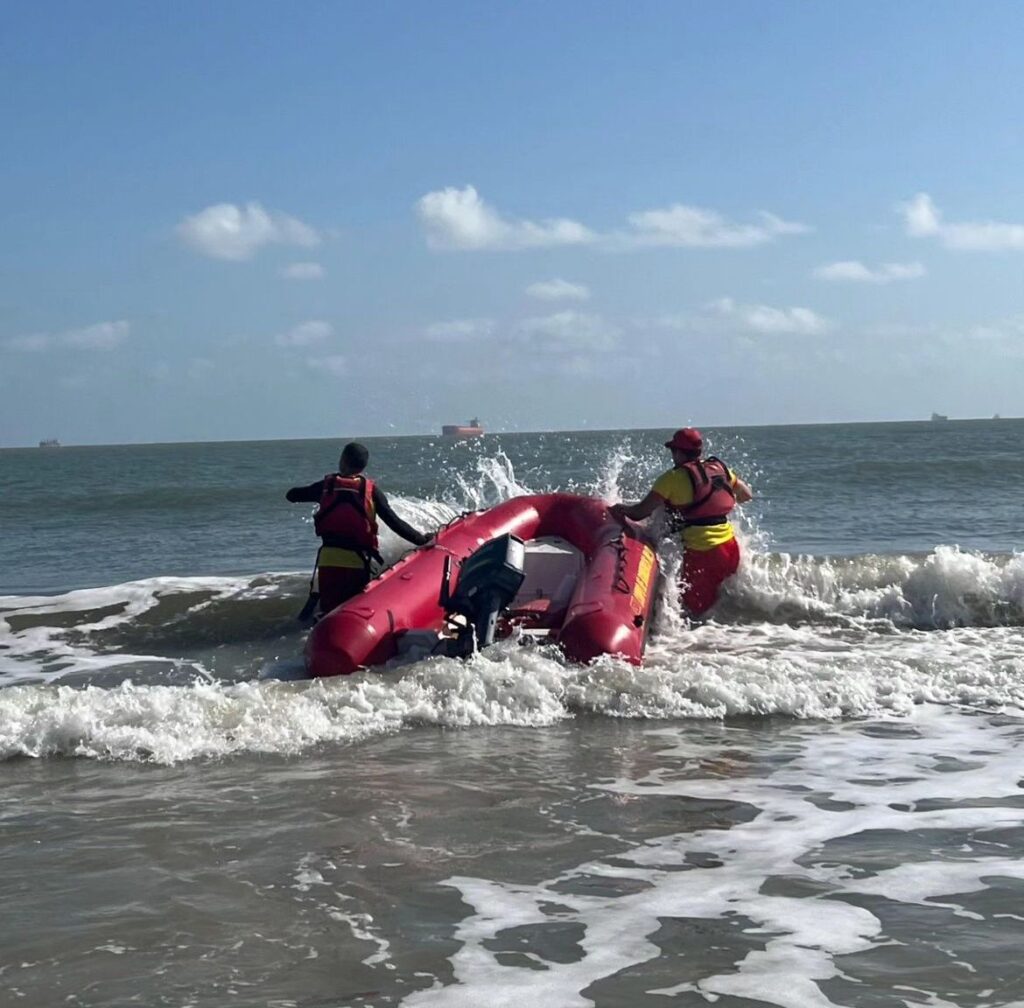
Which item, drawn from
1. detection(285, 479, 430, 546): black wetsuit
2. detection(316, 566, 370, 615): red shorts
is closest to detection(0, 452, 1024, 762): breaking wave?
detection(316, 566, 370, 615): red shorts

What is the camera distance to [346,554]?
8.02m

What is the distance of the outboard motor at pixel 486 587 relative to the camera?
22.2 feet

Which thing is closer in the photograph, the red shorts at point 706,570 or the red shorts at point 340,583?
the red shorts at point 340,583

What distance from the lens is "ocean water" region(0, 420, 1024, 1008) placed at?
329 centimetres

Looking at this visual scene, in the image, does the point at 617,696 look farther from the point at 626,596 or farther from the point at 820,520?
the point at 820,520

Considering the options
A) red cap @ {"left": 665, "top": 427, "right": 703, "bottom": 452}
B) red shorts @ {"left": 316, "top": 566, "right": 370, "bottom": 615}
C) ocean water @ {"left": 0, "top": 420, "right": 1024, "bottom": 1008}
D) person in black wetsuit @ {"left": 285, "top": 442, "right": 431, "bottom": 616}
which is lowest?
ocean water @ {"left": 0, "top": 420, "right": 1024, "bottom": 1008}

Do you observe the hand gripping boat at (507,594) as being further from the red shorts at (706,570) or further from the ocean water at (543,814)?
the red shorts at (706,570)

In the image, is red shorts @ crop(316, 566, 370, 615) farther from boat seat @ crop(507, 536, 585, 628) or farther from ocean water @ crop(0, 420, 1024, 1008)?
boat seat @ crop(507, 536, 585, 628)

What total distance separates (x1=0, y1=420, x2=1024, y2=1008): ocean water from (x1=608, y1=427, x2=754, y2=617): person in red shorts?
0.20m

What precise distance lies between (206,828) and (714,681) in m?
2.97

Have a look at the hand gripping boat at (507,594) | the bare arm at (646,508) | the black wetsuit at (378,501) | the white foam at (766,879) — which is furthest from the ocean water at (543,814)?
the black wetsuit at (378,501)

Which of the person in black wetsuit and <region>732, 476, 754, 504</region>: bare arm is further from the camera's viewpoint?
<region>732, 476, 754, 504</region>: bare arm

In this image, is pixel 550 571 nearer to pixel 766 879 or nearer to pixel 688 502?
pixel 688 502

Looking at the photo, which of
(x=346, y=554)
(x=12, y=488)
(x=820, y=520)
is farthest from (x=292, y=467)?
(x=346, y=554)
